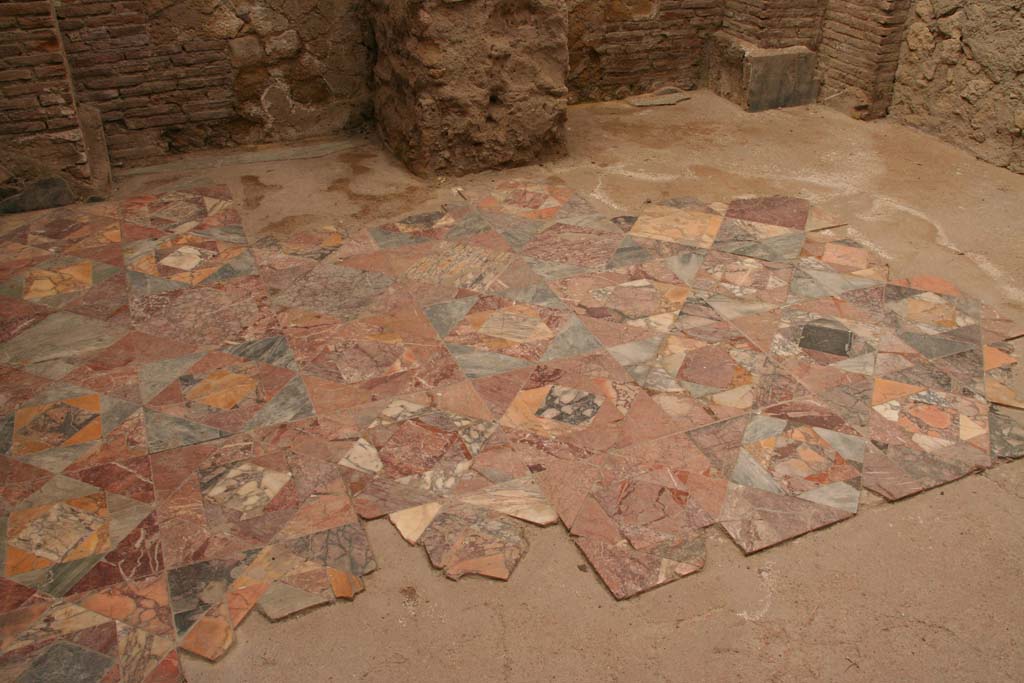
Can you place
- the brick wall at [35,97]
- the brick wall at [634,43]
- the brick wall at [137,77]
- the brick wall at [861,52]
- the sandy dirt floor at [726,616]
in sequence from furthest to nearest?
the brick wall at [634,43], the brick wall at [861,52], the brick wall at [137,77], the brick wall at [35,97], the sandy dirt floor at [726,616]

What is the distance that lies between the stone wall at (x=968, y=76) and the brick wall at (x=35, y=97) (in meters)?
4.56

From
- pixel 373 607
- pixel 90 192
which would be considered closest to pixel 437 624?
pixel 373 607

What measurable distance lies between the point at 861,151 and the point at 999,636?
128 inches

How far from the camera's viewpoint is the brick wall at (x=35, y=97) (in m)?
3.58

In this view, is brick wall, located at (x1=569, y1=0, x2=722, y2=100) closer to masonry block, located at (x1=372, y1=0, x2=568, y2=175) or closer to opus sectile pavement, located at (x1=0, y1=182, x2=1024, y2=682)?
masonry block, located at (x1=372, y1=0, x2=568, y2=175)

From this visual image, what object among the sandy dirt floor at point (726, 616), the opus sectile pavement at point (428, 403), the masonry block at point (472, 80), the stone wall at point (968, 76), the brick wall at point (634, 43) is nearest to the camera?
the sandy dirt floor at point (726, 616)

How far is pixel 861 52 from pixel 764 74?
0.57 metres

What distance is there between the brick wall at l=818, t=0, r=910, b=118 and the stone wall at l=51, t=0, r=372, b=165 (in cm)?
289

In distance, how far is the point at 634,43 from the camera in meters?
5.25

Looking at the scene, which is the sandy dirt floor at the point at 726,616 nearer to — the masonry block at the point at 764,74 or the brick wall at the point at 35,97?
the brick wall at the point at 35,97

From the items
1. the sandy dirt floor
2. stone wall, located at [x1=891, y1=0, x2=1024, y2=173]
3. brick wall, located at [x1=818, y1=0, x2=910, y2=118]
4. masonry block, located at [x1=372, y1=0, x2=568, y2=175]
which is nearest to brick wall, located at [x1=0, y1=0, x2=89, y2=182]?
masonry block, located at [x1=372, y1=0, x2=568, y2=175]

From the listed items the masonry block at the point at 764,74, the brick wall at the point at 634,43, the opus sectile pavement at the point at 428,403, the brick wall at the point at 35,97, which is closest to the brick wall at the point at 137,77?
the brick wall at the point at 35,97

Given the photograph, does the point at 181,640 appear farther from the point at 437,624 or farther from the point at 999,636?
the point at 999,636

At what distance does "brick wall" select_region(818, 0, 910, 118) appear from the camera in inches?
187
